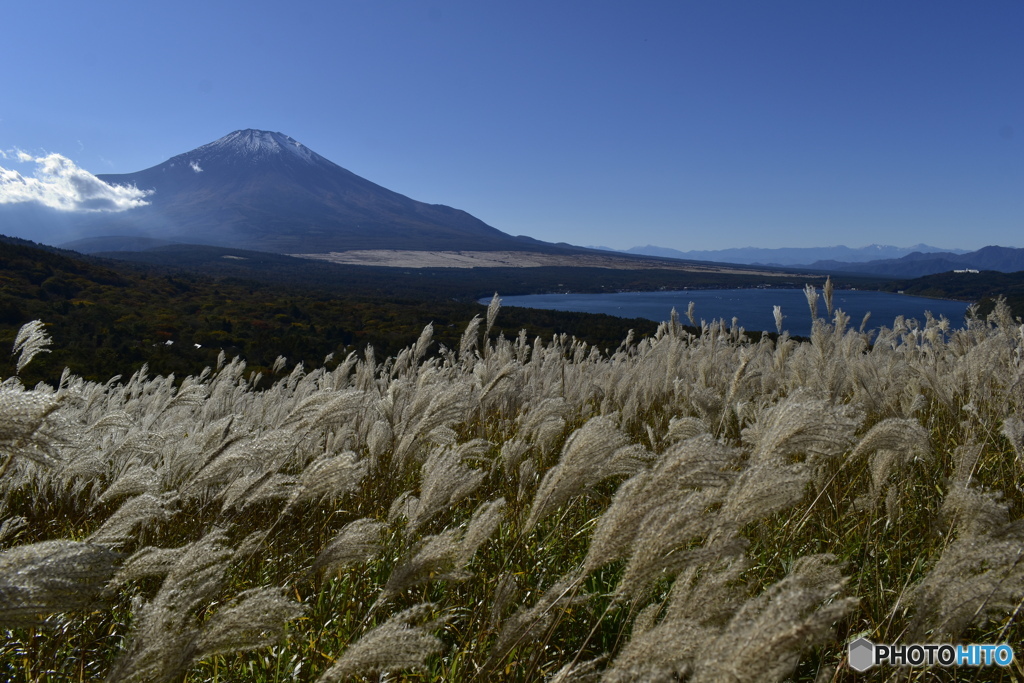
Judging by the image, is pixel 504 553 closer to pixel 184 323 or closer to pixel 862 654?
pixel 862 654

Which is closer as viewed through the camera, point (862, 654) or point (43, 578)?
point (43, 578)

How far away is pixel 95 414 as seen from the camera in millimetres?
3992

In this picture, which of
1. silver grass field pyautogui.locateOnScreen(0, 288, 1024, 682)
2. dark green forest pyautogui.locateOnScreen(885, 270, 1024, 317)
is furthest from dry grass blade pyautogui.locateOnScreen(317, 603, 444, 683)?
dark green forest pyautogui.locateOnScreen(885, 270, 1024, 317)

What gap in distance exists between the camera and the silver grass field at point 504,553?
101cm

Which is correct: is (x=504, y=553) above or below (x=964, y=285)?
below

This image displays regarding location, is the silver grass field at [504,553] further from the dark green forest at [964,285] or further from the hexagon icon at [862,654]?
the dark green forest at [964,285]

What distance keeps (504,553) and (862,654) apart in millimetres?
1321

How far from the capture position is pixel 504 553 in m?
2.23

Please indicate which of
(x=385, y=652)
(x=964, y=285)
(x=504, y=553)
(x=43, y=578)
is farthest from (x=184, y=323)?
(x=964, y=285)

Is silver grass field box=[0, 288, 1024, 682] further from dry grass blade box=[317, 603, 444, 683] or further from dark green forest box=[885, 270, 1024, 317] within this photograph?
dark green forest box=[885, 270, 1024, 317]

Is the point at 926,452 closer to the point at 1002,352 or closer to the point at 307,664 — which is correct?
the point at 307,664

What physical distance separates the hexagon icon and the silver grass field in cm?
6

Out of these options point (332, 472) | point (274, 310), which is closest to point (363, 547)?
point (332, 472)

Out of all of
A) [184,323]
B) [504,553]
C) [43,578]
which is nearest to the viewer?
[43,578]
